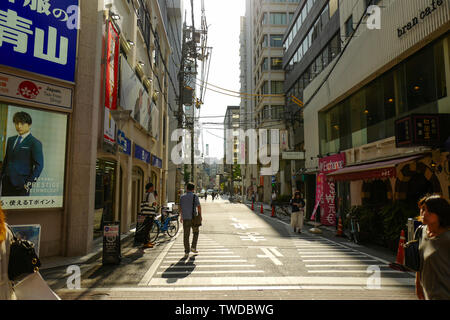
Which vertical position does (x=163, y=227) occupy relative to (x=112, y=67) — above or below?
below

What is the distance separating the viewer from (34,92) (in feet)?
26.8

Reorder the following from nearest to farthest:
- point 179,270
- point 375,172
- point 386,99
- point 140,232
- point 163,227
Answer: point 179,270 → point 140,232 → point 375,172 → point 163,227 → point 386,99

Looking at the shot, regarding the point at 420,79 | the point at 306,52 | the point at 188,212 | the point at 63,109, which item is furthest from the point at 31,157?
the point at 306,52

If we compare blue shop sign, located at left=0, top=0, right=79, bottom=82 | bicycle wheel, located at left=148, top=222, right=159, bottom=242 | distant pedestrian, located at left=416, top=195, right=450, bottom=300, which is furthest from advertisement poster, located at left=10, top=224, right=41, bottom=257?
distant pedestrian, located at left=416, top=195, right=450, bottom=300

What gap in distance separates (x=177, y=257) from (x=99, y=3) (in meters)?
8.57

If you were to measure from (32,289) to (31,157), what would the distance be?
6.52 meters

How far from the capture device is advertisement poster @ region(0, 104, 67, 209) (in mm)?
7613

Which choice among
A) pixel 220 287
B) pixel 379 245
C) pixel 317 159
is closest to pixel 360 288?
pixel 220 287

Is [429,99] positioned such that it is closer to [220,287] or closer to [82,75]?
[220,287]

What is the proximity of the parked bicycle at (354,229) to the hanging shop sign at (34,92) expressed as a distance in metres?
10.8

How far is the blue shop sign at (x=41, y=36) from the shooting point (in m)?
7.62

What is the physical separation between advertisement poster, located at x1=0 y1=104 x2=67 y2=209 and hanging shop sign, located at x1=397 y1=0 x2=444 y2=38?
12.8 m

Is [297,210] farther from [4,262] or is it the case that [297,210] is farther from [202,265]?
[4,262]

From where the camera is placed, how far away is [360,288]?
5.78 metres
